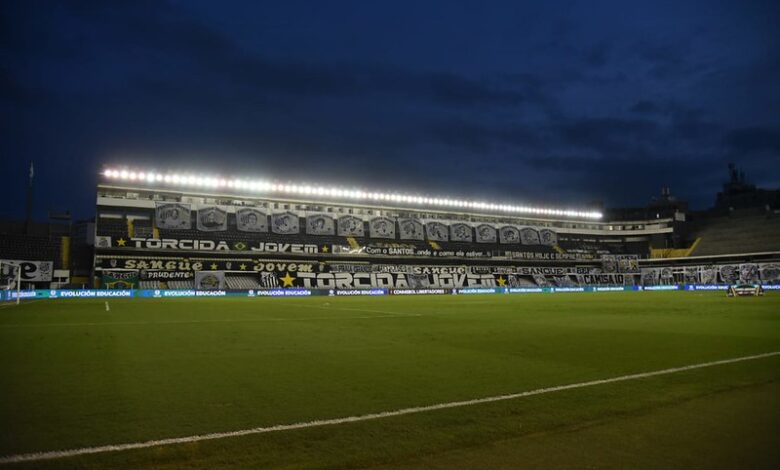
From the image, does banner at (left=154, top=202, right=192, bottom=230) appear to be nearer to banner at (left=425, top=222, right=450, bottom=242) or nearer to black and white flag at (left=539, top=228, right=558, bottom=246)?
banner at (left=425, top=222, right=450, bottom=242)

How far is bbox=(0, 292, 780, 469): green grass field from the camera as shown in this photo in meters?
4.70

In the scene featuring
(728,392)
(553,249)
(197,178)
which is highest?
(197,178)

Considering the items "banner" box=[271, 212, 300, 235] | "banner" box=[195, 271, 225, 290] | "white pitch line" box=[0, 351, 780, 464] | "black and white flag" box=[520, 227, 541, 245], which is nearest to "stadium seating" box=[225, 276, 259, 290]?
"banner" box=[195, 271, 225, 290]

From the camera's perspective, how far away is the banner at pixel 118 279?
51.3 metres

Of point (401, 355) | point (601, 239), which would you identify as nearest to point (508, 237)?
point (601, 239)

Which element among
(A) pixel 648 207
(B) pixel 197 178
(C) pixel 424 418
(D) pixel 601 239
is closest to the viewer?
(C) pixel 424 418

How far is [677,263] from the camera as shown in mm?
89438

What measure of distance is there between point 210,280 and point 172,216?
34.1ft

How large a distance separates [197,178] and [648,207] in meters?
92.3

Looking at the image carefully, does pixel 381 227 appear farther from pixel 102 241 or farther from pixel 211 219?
pixel 102 241

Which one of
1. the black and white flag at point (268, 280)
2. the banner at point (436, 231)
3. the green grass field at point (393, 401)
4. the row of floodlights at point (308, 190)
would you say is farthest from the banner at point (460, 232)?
the green grass field at point (393, 401)

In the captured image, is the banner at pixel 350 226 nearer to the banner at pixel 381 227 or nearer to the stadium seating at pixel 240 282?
the banner at pixel 381 227

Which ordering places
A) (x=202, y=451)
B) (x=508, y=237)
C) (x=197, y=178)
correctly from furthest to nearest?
(x=508, y=237) → (x=197, y=178) → (x=202, y=451)

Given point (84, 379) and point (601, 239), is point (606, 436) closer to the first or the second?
point (84, 379)
